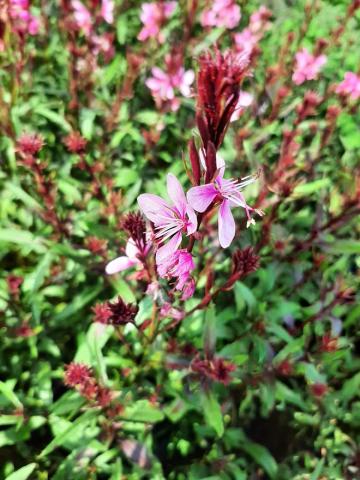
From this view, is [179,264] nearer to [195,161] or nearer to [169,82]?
[195,161]

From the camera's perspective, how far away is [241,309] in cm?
229

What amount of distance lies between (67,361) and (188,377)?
0.67 m

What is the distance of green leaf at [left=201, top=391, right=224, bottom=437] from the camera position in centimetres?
162

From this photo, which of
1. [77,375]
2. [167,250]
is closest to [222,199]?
[167,250]

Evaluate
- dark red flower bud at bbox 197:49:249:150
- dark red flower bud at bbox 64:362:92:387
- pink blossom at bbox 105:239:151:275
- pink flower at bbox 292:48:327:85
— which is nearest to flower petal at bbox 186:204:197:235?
dark red flower bud at bbox 197:49:249:150

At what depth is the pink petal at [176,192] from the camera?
1027 millimetres

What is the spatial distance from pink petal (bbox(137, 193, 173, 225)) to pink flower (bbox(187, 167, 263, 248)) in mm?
115

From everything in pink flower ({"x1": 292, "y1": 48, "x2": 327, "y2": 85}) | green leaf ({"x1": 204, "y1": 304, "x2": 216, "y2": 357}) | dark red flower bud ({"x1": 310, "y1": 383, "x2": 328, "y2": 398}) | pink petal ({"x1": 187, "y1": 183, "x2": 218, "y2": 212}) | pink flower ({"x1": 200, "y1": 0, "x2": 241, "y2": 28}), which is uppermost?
pink flower ({"x1": 200, "y1": 0, "x2": 241, "y2": 28})

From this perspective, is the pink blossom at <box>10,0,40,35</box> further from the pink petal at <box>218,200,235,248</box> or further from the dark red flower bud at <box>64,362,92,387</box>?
the pink petal at <box>218,200,235,248</box>

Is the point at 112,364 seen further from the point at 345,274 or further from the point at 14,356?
the point at 345,274

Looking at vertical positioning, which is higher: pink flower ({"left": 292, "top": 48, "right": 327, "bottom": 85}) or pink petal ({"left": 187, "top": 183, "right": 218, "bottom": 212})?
pink petal ({"left": 187, "top": 183, "right": 218, "bottom": 212})

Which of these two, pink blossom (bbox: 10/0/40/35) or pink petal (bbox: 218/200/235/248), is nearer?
pink petal (bbox: 218/200/235/248)

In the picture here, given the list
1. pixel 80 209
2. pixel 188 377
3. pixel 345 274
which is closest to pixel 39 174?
pixel 80 209

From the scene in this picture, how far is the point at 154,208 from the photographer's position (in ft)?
3.51
